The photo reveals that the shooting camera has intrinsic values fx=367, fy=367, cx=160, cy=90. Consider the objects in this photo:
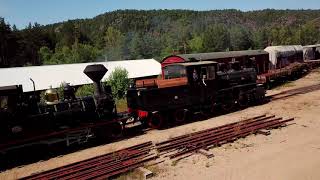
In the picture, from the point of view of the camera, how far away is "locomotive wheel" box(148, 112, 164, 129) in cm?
1772

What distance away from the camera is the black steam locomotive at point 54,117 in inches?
505

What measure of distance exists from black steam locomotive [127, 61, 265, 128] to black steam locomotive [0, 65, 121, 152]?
1.69m

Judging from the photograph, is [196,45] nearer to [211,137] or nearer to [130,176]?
[211,137]

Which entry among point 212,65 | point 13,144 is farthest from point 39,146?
point 212,65

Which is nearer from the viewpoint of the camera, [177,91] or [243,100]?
[177,91]

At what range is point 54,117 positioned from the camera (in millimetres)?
14086

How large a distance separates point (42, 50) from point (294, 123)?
8276 cm

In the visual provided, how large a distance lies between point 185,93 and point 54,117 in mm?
7042

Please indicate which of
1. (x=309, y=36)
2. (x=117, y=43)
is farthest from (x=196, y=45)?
(x=309, y=36)

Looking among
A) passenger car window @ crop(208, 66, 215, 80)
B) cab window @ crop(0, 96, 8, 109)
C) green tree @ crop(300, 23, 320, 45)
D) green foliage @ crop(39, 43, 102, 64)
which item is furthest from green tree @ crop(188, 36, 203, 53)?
cab window @ crop(0, 96, 8, 109)

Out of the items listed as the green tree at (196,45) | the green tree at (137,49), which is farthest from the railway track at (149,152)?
the green tree at (196,45)

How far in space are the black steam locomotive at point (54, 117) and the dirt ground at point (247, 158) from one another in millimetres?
880

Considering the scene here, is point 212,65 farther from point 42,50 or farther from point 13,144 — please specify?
point 42,50

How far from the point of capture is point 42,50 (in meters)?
91.1
